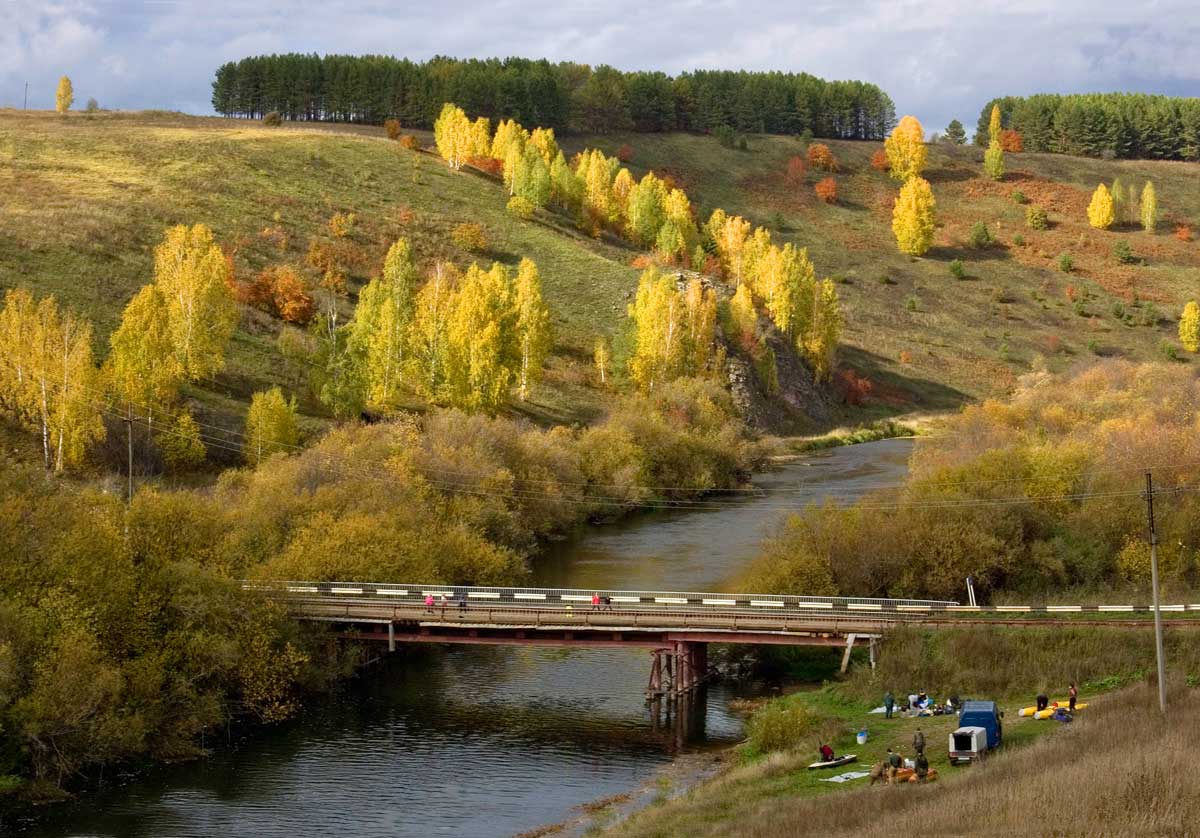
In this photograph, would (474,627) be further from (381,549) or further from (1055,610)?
(1055,610)

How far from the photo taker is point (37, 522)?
51688mm

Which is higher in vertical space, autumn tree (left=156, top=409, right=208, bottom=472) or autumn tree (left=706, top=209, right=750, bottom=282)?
autumn tree (left=706, top=209, right=750, bottom=282)

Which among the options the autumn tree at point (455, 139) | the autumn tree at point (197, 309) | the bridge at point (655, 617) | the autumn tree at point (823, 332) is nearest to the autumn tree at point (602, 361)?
the autumn tree at point (823, 332)

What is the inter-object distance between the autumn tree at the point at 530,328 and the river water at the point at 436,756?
43416 millimetres

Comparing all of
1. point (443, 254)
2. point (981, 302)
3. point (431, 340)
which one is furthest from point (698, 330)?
point (981, 302)

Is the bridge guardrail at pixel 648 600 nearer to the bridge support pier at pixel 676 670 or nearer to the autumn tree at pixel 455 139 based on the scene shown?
the bridge support pier at pixel 676 670

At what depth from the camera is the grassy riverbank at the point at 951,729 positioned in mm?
33750

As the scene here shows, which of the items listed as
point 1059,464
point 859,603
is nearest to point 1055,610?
point 859,603

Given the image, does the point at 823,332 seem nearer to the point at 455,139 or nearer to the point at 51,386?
the point at 455,139

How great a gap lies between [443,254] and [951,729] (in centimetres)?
10044

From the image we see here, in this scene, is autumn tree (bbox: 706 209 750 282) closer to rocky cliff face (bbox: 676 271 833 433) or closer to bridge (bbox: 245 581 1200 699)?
rocky cliff face (bbox: 676 271 833 433)

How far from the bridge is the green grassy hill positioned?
35893mm

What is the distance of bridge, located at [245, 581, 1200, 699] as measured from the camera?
55.2m

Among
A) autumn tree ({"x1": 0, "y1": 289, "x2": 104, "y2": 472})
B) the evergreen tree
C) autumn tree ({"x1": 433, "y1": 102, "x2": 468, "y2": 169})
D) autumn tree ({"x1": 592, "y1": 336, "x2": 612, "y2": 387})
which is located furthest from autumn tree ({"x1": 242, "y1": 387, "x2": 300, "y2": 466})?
autumn tree ({"x1": 433, "y1": 102, "x2": 468, "y2": 169})
